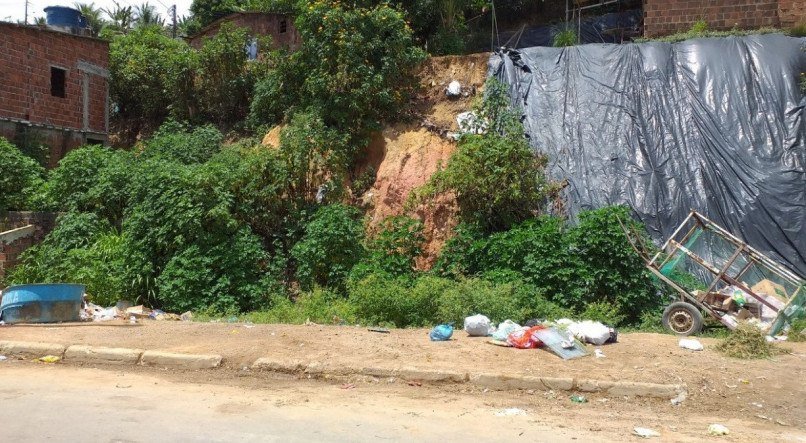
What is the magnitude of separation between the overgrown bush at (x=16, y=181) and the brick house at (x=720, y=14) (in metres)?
15.8

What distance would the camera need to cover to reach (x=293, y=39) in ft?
78.3

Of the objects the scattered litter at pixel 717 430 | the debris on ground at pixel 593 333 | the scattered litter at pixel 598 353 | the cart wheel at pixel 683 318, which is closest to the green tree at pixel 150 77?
the debris on ground at pixel 593 333

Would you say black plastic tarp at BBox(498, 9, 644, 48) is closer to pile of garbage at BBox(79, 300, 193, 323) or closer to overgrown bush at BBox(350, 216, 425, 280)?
overgrown bush at BBox(350, 216, 425, 280)

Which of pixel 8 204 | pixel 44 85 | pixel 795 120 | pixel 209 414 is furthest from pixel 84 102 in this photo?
pixel 795 120

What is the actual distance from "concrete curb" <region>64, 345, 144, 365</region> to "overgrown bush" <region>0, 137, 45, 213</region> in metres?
7.68

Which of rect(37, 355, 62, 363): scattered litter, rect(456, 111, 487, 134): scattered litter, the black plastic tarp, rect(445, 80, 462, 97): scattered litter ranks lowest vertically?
rect(37, 355, 62, 363): scattered litter

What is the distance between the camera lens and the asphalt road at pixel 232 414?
17.1ft

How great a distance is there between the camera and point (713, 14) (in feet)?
55.8

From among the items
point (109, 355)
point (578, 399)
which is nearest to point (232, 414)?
point (109, 355)

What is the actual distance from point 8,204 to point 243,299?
6.33 metres

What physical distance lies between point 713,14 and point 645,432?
1485cm

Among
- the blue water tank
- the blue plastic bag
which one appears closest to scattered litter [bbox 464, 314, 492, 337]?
the blue plastic bag

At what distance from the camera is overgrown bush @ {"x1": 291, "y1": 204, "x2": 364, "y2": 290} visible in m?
12.6

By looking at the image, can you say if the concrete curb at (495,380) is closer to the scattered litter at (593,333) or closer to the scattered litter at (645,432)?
the scattered litter at (645,432)
